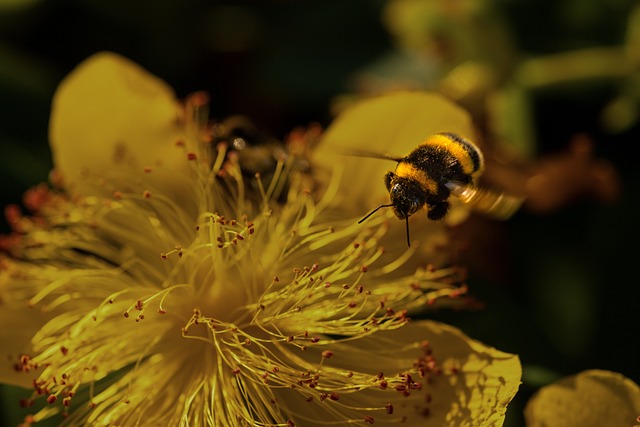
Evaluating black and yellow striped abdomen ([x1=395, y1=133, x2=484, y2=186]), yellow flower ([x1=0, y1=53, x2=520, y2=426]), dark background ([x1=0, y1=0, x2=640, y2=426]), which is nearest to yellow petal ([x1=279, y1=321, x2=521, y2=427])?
yellow flower ([x1=0, y1=53, x2=520, y2=426])

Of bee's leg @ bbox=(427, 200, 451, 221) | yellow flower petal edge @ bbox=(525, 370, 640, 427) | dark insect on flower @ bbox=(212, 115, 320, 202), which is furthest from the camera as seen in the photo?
dark insect on flower @ bbox=(212, 115, 320, 202)

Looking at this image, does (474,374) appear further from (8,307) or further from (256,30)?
(256,30)

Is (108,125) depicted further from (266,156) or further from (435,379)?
(435,379)

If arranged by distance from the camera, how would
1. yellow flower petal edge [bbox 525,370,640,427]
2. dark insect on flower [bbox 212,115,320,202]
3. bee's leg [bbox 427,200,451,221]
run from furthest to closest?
dark insect on flower [bbox 212,115,320,202] < bee's leg [bbox 427,200,451,221] < yellow flower petal edge [bbox 525,370,640,427]

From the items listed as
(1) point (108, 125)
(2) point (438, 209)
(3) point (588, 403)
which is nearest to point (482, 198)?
(2) point (438, 209)

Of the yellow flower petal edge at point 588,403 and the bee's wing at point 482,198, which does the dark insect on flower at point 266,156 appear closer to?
the bee's wing at point 482,198

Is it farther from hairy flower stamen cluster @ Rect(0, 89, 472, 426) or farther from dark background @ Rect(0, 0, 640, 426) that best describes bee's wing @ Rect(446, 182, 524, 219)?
dark background @ Rect(0, 0, 640, 426)
